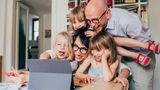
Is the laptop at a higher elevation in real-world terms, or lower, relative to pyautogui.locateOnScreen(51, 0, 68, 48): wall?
lower

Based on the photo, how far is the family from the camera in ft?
4.25

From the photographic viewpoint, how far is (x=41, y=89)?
38.8 inches

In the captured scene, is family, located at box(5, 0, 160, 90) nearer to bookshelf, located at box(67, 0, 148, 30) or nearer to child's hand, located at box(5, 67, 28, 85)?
child's hand, located at box(5, 67, 28, 85)

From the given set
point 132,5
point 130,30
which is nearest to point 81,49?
point 130,30

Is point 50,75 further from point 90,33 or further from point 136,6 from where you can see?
point 136,6

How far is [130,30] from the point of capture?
4.44 ft

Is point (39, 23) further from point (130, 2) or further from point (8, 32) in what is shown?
point (130, 2)

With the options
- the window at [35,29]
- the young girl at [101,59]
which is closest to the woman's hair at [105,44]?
the young girl at [101,59]

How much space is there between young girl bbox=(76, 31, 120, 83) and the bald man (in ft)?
0.27

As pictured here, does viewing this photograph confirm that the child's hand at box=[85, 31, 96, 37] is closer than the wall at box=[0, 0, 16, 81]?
Yes

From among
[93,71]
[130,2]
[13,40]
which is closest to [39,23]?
[13,40]

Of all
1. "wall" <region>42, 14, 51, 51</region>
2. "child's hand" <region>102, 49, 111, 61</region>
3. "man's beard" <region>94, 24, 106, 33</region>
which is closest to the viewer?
"child's hand" <region>102, 49, 111, 61</region>

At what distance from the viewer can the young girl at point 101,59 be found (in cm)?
125

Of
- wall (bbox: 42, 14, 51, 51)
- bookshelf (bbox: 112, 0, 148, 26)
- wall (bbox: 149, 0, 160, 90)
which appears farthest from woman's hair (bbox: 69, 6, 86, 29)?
wall (bbox: 42, 14, 51, 51)
